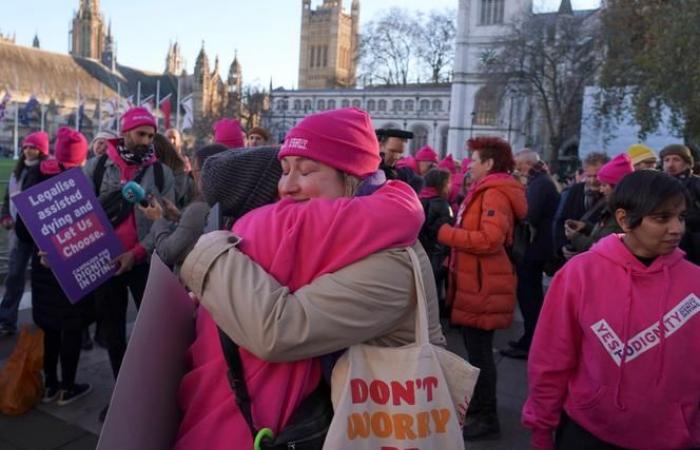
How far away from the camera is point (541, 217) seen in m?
5.85

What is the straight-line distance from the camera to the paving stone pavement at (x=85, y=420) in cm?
354

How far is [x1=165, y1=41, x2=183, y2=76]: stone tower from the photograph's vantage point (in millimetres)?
93562

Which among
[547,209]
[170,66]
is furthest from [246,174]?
[170,66]

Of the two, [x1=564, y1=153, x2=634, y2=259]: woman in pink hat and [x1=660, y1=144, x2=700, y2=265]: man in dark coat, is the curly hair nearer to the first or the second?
[x1=564, y1=153, x2=634, y2=259]: woman in pink hat

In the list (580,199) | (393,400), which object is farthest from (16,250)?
(580,199)

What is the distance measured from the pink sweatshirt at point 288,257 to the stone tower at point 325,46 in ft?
327

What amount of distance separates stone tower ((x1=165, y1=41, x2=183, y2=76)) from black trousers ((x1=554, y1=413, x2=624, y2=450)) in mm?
97503

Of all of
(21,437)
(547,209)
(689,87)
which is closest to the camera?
(21,437)

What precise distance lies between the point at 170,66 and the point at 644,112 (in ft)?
290

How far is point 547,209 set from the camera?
19.3 ft

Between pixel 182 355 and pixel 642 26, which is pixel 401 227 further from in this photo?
pixel 642 26

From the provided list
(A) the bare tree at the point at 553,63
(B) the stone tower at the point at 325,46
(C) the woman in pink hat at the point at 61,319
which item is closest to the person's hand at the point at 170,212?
(C) the woman in pink hat at the point at 61,319

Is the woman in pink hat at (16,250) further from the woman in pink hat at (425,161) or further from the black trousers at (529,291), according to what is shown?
the black trousers at (529,291)

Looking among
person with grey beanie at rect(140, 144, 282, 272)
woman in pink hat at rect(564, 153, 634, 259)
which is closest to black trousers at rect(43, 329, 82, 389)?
person with grey beanie at rect(140, 144, 282, 272)
